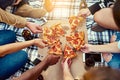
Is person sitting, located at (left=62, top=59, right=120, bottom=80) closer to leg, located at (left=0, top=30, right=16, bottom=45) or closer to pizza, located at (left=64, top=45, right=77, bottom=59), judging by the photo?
pizza, located at (left=64, top=45, right=77, bottom=59)

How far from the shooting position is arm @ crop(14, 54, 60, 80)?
1.60m

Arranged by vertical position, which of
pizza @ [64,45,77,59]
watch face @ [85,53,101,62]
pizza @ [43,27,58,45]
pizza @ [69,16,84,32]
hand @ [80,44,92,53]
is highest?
pizza @ [69,16,84,32]

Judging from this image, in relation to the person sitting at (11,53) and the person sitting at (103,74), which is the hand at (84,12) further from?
the person sitting at (103,74)

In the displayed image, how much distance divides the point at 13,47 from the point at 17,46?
28 mm

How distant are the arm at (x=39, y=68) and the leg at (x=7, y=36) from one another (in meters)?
0.25

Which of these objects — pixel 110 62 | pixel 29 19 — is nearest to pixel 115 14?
pixel 110 62

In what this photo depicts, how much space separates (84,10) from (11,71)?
1.87 feet

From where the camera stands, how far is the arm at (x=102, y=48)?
1729mm

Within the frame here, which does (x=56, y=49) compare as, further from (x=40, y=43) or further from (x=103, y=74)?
(x=103, y=74)

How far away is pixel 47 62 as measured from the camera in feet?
5.63

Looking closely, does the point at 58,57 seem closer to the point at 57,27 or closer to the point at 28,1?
the point at 57,27

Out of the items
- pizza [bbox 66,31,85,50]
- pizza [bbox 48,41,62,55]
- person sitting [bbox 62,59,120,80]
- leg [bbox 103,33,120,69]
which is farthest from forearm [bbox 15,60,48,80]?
person sitting [bbox 62,59,120,80]

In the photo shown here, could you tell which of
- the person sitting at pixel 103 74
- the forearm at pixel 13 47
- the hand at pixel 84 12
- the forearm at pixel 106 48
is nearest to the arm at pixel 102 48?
the forearm at pixel 106 48

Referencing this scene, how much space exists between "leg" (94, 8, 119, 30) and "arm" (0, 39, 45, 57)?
36 centimetres
